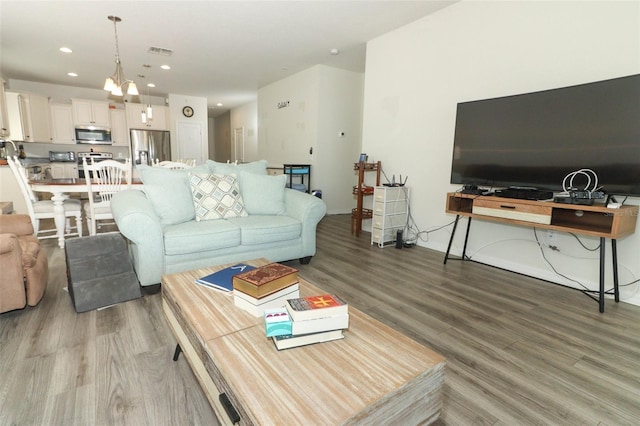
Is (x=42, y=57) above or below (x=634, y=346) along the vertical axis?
above

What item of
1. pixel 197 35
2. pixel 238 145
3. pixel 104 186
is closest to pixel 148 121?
pixel 238 145

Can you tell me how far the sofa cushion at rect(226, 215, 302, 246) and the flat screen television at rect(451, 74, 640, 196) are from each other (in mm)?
1763

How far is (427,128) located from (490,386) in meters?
2.91

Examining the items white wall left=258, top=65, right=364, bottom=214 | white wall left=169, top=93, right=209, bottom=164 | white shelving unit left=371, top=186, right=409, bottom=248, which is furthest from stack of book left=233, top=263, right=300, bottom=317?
white wall left=169, top=93, right=209, bottom=164

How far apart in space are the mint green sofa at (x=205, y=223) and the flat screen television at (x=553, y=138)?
1.65 meters

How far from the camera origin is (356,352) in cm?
103

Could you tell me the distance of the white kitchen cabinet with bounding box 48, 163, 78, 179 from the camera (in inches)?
264

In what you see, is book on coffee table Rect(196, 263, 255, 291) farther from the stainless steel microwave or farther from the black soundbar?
the stainless steel microwave

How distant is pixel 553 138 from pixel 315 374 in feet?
8.90

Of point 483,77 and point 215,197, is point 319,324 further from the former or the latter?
point 483,77

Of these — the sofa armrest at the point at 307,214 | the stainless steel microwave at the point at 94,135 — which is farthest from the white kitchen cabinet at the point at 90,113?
the sofa armrest at the point at 307,214

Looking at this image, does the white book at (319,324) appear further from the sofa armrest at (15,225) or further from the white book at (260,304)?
the sofa armrest at (15,225)

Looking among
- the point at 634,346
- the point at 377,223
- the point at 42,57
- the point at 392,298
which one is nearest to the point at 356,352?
the point at 392,298

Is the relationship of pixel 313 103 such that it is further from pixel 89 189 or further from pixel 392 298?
pixel 392 298
